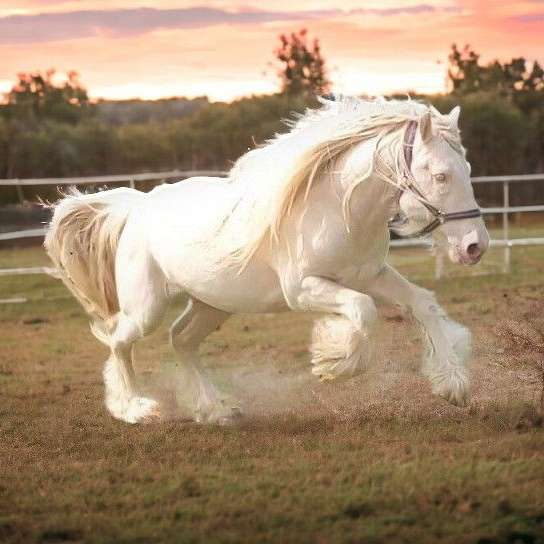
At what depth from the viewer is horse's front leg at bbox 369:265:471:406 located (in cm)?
644

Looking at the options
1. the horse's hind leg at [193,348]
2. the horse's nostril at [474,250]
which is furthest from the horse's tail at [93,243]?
the horse's nostril at [474,250]

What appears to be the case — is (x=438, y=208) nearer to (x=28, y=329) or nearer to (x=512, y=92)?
(x=28, y=329)

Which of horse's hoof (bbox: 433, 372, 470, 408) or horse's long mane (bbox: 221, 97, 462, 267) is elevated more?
horse's long mane (bbox: 221, 97, 462, 267)

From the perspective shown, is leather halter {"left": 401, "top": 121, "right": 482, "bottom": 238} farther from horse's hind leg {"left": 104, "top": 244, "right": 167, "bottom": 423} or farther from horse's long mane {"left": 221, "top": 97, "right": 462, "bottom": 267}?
horse's hind leg {"left": 104, "top": 244, "right": 167, "bottom": 423}

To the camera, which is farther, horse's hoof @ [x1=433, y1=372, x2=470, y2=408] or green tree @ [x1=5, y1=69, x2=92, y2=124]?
green tree @ [x1=5, y1=69, x2=92, y2=124]

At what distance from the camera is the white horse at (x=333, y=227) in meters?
6.22

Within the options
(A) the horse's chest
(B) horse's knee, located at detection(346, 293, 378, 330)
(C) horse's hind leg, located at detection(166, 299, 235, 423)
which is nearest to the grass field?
(C) horse's hind leg, located at detection(166, 299, 235, 423)

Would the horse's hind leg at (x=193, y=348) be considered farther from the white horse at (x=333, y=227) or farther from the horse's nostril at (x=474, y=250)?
the horse's nostril at (x=474, y=250)

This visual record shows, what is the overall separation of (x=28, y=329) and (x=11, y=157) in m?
20.3

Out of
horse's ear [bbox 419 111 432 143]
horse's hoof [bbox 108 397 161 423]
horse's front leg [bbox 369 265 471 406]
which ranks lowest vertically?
horse's hoof [bbox 108 397 161 423]

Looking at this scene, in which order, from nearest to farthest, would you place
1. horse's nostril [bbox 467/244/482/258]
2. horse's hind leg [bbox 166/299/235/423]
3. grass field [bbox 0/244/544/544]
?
1. grass field [bbox 0/244/544/544]
2. horse's nostril [bbox 467/244/482/258]
3. horse's hind leg [bbox 166/299/235/423]

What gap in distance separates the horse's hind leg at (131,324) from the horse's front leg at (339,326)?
1.43 metres

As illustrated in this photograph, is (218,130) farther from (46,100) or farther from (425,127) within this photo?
(425,127)

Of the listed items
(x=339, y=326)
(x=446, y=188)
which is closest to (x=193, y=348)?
(x=339, y=326)
